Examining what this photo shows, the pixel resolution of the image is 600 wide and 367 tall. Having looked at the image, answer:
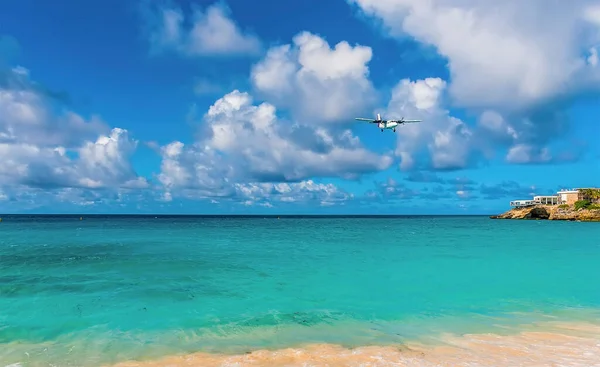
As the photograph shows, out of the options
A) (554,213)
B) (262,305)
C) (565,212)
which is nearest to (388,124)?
(262,305)

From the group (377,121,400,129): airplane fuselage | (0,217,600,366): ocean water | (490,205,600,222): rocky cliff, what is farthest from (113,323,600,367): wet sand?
(490,205,600,222): rocky cliff

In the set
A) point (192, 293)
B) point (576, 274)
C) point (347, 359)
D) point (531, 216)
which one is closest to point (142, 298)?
point (192, 293)

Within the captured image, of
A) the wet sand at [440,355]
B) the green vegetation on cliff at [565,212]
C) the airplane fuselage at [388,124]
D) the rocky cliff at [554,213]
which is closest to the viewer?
the wet sand at [440,355]

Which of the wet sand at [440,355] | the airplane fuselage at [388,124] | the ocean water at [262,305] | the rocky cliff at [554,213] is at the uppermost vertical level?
the airplane fuselage at [388,124]

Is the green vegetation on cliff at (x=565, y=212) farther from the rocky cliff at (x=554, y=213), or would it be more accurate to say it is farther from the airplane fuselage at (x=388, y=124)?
the airplane fuselage at (x=388, y=124)

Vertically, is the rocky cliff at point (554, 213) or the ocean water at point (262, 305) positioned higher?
the rocky cliff at point (554, 213)

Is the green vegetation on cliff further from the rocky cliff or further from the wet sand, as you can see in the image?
the wet sand

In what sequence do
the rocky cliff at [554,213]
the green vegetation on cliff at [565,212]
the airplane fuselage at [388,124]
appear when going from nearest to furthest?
the airplane fuselage at [388,124], the rocky cliff at [554,213], the green vegetation on cliff at [565,212]

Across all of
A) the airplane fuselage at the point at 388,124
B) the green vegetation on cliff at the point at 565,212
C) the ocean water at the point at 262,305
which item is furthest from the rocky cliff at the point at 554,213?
the ocean water at the point at 262,305
